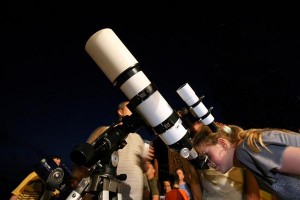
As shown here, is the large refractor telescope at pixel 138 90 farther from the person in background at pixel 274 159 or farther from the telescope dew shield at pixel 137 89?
the person in background at pixel 274 159

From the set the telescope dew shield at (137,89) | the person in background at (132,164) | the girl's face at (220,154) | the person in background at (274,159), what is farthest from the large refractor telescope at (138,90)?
the person in background at (132,164)

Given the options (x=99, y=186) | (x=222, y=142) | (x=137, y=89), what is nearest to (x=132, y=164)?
(x=222, y=142)

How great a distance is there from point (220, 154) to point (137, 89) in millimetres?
832

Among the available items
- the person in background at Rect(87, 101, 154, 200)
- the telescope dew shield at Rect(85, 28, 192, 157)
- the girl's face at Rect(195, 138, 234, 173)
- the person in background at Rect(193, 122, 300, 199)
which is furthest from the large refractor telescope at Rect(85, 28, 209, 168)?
the person in background at Rect(87, 101, 154, 200)

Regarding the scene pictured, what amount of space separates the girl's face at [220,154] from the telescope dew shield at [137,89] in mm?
464

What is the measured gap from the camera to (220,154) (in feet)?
6.63

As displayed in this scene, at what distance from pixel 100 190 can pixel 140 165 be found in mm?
1310

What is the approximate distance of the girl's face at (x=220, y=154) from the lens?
1938 millimetres

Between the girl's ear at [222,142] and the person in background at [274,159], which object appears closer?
the person in background at [274,159]

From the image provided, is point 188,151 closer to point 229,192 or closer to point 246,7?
point 229,192

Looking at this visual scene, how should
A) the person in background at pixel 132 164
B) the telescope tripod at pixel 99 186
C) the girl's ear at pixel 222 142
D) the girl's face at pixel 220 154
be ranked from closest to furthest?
1. the telescope tripod at pixel 99 186
2. the girl's face at pixel 220 154
3. the girl's ear at pixel 222 142
4. the person in background at pixel 132 164

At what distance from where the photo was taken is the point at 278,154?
1.55 meters

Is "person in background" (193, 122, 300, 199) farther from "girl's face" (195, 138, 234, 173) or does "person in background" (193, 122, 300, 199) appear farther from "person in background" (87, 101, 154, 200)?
"person in background" (87, 101, 154, 200)

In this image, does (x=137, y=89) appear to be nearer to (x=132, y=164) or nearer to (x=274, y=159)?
(x=274, y=159)
